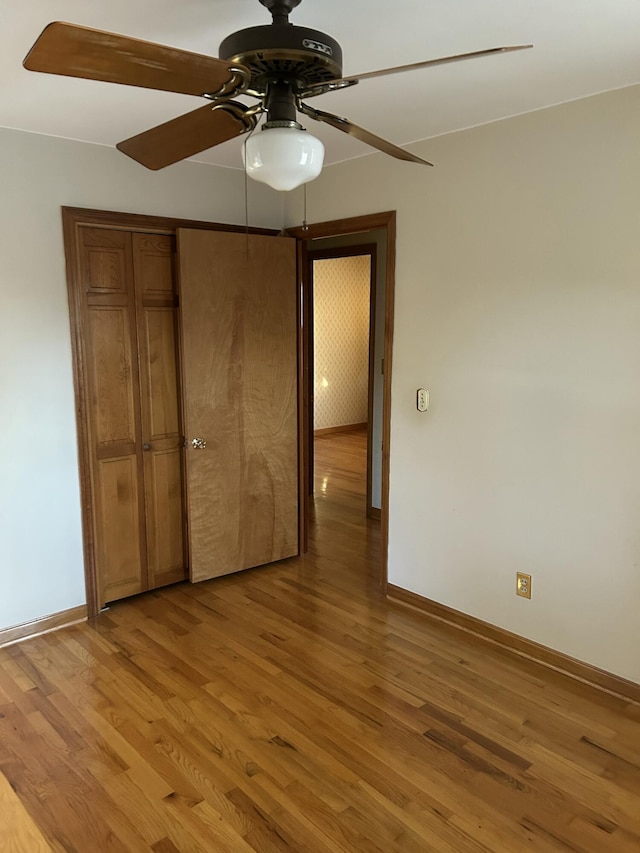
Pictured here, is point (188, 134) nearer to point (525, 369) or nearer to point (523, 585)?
point (525, 369)

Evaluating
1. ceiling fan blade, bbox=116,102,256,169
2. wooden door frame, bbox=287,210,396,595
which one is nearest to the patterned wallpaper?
wooden door frame, bbox=287,210,396,595

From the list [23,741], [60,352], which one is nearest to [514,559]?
[23,741]

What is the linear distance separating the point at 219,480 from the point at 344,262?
534 centimetres

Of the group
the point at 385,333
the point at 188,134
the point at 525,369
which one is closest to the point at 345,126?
the point at 188,134

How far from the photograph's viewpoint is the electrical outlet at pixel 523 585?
9.70 feet

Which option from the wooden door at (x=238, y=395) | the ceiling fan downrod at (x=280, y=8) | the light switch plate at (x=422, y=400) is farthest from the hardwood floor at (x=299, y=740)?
the ceiling fan downrod at (x=280, y=8)

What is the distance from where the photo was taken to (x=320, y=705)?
8.61ft

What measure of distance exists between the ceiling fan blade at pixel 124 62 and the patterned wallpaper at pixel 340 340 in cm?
673

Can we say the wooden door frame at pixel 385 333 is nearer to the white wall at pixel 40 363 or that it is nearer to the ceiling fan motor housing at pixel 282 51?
the white wall at pixel 40 363

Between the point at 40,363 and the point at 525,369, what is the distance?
89.3 inches

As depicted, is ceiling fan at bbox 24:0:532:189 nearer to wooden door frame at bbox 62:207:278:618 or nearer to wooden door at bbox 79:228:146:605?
wooden door frame at bbox 62:207:278:618

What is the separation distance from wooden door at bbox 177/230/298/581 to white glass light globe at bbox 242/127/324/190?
197cm

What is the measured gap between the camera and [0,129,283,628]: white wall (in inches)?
118

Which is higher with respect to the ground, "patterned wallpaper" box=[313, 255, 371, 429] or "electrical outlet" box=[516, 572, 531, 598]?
"patterned wallpaper" box=[313, 255, 371, 429]
